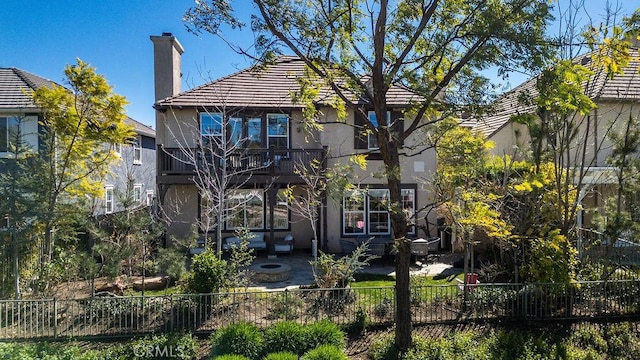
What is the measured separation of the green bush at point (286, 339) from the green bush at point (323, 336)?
0.08 m

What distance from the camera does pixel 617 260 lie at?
846 cm

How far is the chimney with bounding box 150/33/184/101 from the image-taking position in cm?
1352

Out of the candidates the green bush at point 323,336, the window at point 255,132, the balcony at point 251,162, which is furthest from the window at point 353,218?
the green bush at point 323,336

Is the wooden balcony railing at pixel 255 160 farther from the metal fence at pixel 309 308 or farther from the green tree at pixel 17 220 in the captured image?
the metal fence at pixel 309 308

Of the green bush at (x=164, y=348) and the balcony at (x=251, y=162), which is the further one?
the balcony at (x=251, y=162)

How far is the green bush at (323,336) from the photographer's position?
6.17 m

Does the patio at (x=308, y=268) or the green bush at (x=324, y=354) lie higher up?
the patio at (x=308, y=268)

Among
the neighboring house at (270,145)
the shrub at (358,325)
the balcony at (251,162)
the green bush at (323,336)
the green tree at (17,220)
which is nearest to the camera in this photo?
the green bush at (323,336)

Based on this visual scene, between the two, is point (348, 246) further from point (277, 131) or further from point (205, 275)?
point (205, 275)

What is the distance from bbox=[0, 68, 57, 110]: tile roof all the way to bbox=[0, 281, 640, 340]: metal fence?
972cm

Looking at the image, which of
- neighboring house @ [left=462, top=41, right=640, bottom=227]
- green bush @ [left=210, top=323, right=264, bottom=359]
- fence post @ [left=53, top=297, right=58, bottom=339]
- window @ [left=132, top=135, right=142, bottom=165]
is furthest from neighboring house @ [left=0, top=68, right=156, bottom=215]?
neighboring house @ [left=462, top=41, right=640, bottom=227]

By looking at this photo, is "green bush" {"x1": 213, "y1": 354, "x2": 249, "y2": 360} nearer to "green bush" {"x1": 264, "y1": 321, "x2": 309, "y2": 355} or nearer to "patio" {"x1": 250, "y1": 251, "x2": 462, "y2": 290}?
"green bush" {"x1": 264, "y1": 321, "x2": 309, "y2": 355}

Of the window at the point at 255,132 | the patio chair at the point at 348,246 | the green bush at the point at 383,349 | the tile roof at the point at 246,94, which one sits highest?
the tile roof at the point at 246,94

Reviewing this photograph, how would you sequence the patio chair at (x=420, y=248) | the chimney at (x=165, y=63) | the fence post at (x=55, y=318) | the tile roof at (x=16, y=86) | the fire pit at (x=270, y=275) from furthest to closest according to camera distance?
the tile roof at (x=16, y=86)
the chimney at (x=165, y=63)
the patio chair at (x=420, y=248)
the fire pit at (x=270, y=275)
the fence post at (x=55, y=318)
